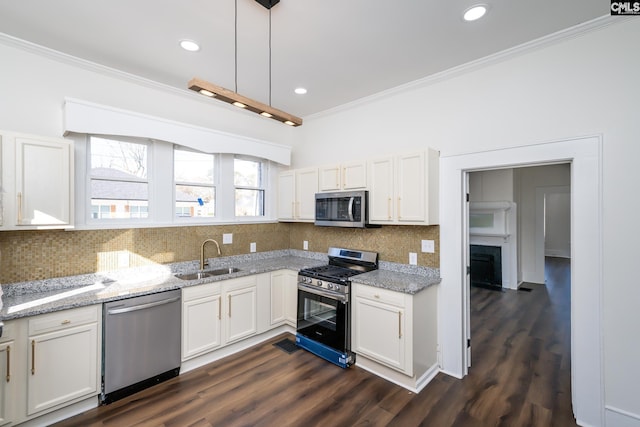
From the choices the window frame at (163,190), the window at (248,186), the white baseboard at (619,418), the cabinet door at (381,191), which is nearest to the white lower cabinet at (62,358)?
the window frame at (163,190)

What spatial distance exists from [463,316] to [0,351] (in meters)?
3.73

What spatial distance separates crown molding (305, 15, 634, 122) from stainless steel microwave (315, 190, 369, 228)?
1.24m

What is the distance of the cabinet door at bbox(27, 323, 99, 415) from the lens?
6.73 feet

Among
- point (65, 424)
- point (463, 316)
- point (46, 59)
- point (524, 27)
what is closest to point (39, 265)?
point (65, 424)

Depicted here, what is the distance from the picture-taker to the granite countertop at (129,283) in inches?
85.7

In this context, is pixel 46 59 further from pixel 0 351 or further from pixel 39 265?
pixel 0 351

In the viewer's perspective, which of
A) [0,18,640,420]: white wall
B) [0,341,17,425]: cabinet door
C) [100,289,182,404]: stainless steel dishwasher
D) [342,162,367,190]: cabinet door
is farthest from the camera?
[342,162,367,190]: cabinet door

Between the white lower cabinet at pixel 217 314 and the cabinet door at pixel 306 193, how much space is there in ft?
3.70

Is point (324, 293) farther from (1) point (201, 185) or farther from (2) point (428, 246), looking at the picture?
(1) point (201, 185)

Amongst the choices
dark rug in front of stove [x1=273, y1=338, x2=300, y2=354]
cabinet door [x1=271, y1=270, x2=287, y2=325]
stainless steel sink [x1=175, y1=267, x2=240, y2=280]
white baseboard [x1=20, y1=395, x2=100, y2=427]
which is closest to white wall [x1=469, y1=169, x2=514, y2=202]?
cabinet door [x1=271, y1=270, x2=287, y2=325]

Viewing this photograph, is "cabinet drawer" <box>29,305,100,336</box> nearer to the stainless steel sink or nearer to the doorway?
the stainless steel sink

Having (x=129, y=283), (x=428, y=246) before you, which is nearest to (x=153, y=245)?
(x=129, y=283)

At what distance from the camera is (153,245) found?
314cm

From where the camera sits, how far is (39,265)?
2486mm
